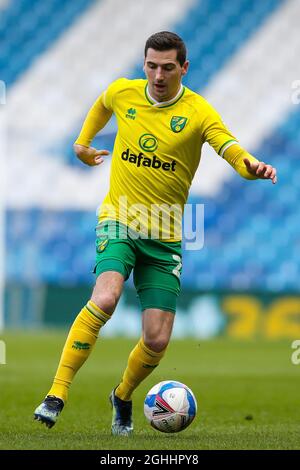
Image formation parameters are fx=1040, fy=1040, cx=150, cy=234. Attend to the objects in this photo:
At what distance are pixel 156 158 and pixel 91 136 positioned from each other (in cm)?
57

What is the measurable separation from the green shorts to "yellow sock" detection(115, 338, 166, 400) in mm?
268

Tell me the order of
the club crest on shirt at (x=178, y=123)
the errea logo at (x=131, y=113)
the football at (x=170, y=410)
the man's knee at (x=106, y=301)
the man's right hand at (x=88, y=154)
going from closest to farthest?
1. the man's knee at (x=106, y=301)
2. the football at (x=170, y=410)
3. the club crest on shirt at (x=178, y=123)
4. the errea logo at (x=131, y=113)
5. the man's right hand at (x=88, y=154)

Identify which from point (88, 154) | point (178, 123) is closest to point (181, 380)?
point (88, 154)

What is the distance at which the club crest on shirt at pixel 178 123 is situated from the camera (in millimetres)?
5980

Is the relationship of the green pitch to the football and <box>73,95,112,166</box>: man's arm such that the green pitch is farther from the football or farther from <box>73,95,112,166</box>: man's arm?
<box>73,95,112,166</box>: man's arm

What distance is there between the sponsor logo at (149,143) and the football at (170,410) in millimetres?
1388

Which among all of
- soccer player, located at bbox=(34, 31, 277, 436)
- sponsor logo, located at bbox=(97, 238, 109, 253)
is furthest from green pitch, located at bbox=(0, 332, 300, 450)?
sponsor logo, located at bbox=(97, 238, 109, 253)

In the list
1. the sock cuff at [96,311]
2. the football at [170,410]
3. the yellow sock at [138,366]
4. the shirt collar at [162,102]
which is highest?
the shirt collar at [162,102]

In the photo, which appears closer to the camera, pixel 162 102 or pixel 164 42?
pixel 164 42

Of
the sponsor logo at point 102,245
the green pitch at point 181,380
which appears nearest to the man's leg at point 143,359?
the green pitch at point 181,380

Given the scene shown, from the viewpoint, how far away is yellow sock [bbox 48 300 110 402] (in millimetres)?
5543

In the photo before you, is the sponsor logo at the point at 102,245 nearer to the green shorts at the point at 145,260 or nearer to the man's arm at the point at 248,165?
the green shorts at the point at 145,260

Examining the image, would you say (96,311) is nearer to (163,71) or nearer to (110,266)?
(110,266)

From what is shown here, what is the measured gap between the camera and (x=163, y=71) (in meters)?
5.86
